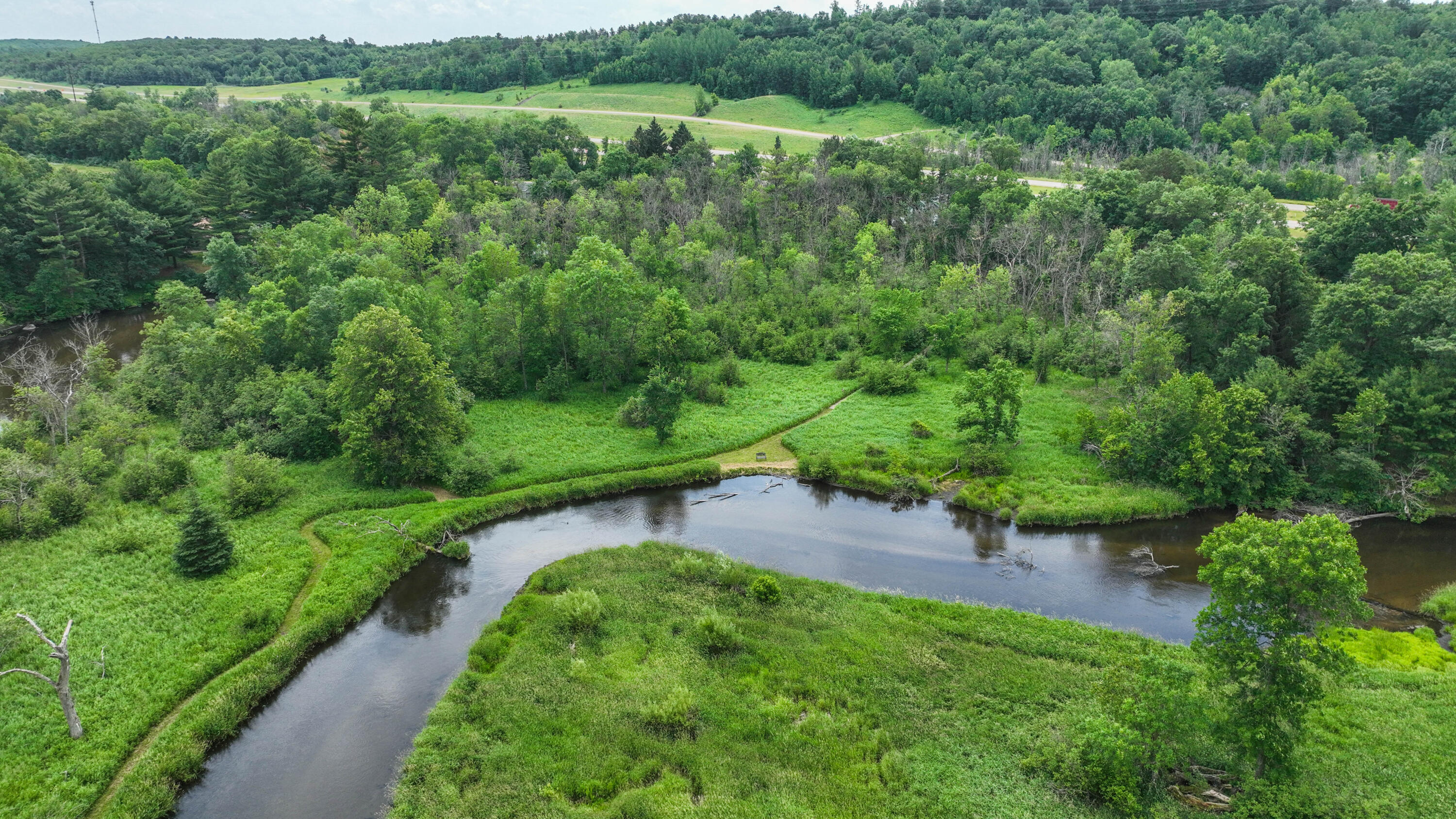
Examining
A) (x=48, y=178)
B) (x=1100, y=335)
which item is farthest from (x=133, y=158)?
(x=1100, y=335)

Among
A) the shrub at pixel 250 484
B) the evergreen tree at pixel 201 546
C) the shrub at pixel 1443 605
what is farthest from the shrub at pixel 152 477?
the shrub at pixel 1443 605

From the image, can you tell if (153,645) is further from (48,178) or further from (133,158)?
(133,158)

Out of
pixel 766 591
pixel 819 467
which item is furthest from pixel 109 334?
pixel 766 591

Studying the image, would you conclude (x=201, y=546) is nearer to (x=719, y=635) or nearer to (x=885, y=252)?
(x=719, y=635)

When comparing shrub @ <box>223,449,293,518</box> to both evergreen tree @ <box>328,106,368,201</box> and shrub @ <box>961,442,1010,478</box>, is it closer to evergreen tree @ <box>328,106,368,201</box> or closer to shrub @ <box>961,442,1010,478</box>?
shrub @ <box>961,442,1010,478</box>

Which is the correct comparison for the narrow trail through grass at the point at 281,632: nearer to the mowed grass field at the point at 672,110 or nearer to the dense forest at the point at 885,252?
the dense forest at the point at 885,252
